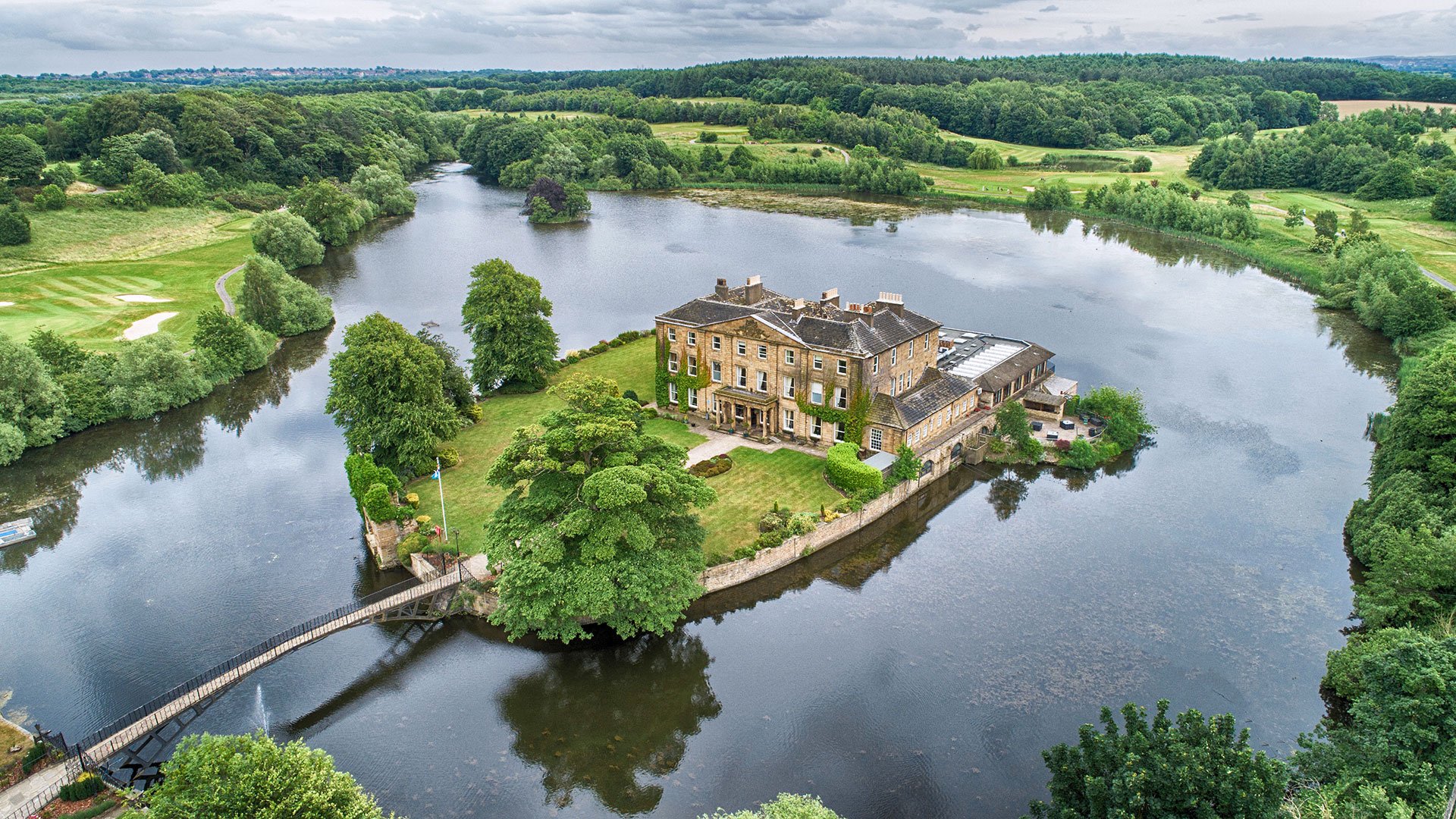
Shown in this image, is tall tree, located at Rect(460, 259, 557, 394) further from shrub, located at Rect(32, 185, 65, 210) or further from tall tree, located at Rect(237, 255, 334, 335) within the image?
shrub, located at Rect(32, 185, 65, 210)

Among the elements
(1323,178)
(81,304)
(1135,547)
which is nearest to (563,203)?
(81,304)

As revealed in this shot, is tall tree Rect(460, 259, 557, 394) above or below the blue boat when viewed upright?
above

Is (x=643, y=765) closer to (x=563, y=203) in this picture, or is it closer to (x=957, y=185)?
(x=563, y=203)

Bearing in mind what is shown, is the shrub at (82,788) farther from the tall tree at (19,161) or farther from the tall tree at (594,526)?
the tall tree at (19,161)

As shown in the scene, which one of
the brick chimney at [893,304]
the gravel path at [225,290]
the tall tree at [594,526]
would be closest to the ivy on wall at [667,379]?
the brick chimney at [893,304]

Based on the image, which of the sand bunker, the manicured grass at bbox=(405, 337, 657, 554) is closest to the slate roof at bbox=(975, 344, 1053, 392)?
the manicured grass at bbox=(405, 337, 657, 554)

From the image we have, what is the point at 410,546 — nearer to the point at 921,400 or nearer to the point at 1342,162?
the point at 921,400
